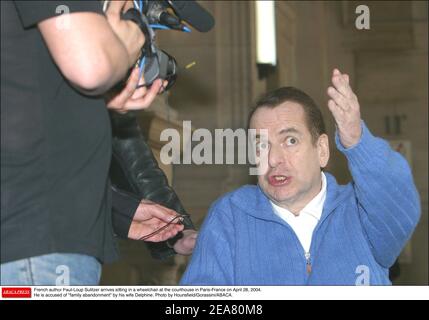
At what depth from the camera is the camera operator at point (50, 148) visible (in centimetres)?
129

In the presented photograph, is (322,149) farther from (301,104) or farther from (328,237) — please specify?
(328,237)

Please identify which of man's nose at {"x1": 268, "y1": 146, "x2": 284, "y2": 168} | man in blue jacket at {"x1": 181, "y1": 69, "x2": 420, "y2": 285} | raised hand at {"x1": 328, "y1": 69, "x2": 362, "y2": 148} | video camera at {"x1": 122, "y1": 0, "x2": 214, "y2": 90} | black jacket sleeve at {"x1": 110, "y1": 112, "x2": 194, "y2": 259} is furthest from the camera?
black jacket sleeve at {"x1": 110, "y1": 112, "x2": 194, "y2": 259}

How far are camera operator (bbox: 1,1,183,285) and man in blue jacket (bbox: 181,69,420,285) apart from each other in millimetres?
575

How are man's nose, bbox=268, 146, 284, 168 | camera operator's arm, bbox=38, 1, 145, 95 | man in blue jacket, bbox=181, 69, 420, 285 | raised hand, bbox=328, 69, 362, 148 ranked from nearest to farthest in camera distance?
camera operator's arm, bbox=38, 1, 145, 95 → raised hand, bbox=328, 69, 362, 148 → man in blue jacket, bbox=181, 69, 420, 285 → man's nose, bbox=268, 146, 284, 168

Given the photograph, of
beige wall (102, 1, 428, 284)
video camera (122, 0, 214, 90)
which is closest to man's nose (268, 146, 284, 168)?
video camera (122, 0, 214, 90)

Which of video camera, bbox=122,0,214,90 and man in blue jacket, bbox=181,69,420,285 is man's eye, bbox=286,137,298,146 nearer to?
man in blue jacket, bbox=181,69,420,285

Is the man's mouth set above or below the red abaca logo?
above

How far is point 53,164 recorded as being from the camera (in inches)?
51.7

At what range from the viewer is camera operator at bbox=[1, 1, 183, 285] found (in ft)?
4.22

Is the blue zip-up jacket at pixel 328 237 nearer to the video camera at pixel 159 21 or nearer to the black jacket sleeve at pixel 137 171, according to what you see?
the black jacket sleeve at pixel 137 171

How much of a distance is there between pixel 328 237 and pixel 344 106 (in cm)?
38

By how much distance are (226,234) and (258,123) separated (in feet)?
0.84
